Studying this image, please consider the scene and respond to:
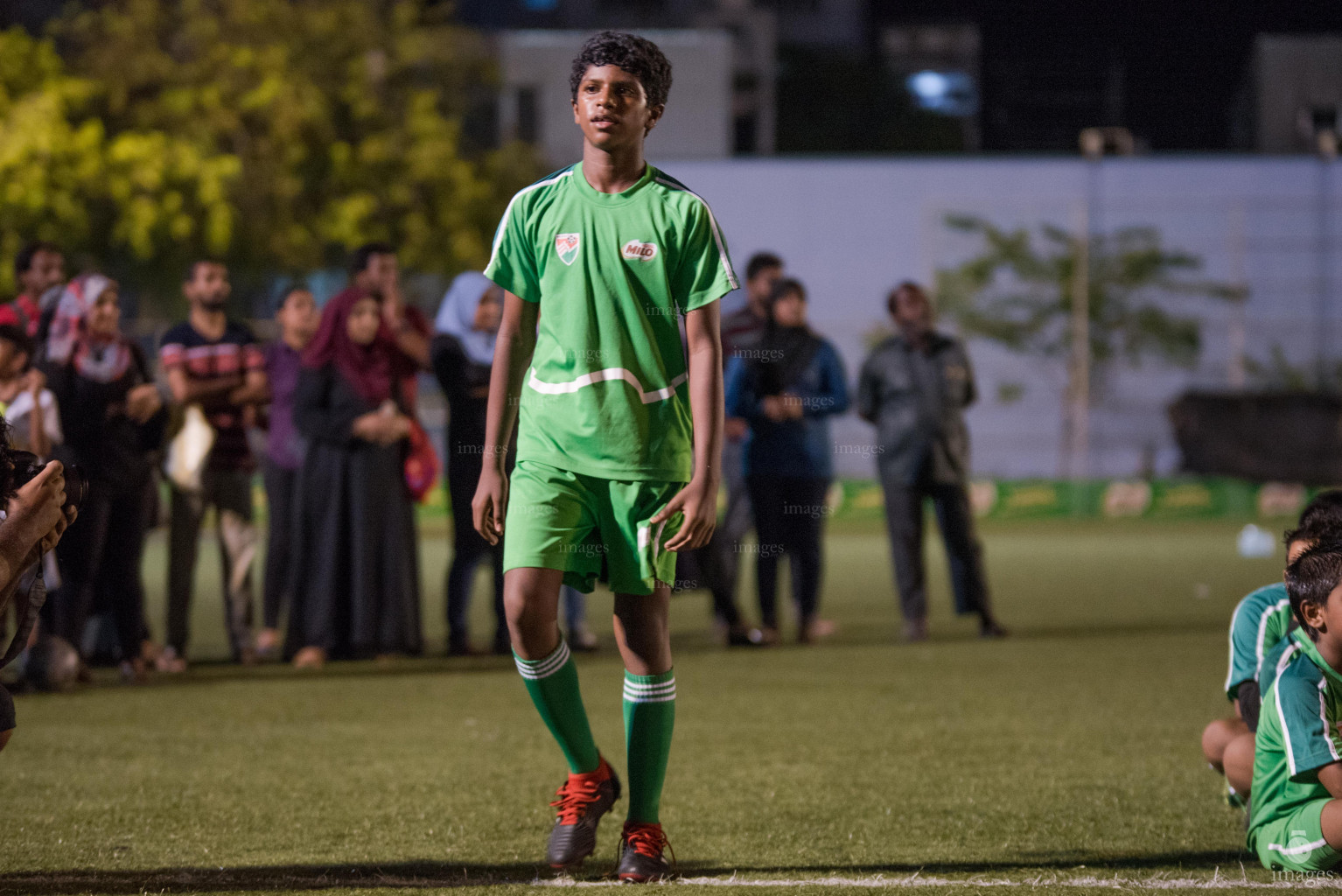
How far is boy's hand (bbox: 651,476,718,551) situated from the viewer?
4203 millimetres

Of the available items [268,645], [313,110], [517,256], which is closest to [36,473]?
[517,256]

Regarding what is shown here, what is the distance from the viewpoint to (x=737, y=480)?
35.7 ft

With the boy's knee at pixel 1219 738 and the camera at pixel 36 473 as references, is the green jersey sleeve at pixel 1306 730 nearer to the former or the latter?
the boy's knee at pixel 1219 738

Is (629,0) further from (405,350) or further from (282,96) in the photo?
(405,350)

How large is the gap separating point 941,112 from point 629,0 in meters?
10.6

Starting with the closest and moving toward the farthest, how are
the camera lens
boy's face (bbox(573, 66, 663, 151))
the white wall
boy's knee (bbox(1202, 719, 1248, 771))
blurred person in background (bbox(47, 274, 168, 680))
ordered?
the camera lens < boy's face (bbox(573, 66, 663, 151)) < boy's knee (bbox(1202, 719, 1248, 771)) < blurred person in background (bbox(47, 274, 168, 680)) < the white wall

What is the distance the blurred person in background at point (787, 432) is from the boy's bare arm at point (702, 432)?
19.1 feet

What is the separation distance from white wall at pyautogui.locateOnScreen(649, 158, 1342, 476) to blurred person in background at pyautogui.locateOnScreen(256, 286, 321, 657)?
18.9 m

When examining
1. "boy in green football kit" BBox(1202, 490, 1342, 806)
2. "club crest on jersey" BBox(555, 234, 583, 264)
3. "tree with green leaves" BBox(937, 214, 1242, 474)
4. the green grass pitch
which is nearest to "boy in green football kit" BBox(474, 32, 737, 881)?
"club crest on jersey" BBox(555, 234, 583, 264)

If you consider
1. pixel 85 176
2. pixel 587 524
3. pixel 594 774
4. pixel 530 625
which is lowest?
pixel 594 774

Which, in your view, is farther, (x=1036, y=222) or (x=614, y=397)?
(x=1036, y=222)

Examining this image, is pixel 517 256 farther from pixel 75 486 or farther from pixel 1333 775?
pixel 1333 775

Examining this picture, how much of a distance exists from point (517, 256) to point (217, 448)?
534 centimetres

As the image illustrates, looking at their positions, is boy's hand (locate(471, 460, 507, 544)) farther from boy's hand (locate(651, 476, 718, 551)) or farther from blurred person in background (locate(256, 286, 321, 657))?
blurred person in background (locate(256, 286, 321, 657))
